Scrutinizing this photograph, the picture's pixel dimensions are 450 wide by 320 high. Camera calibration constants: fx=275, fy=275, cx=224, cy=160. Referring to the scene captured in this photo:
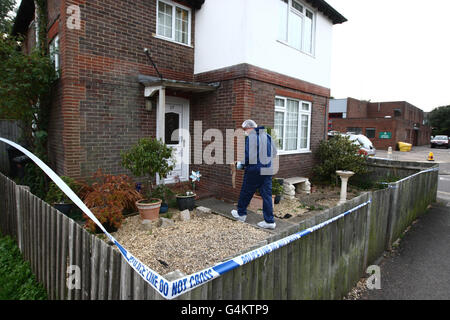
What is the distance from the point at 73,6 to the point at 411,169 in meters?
10.4

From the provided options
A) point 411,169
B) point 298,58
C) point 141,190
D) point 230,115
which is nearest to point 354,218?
point 230,115

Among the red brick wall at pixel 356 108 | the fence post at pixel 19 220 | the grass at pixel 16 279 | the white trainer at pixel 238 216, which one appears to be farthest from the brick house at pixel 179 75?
the red brick wall at pixel 356 108

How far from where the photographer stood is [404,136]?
34.7 meters

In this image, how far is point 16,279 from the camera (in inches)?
132

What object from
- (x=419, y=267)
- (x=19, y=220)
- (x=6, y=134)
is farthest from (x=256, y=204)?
(x=6, y=134)

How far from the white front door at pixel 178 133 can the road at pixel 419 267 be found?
526 centimetres

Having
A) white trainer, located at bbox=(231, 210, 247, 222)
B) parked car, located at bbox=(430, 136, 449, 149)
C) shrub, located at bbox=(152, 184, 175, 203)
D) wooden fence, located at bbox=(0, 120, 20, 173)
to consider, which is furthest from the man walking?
parked car, located at bbox=(430, 136, 449, 149)

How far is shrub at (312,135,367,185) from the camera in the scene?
355 inches

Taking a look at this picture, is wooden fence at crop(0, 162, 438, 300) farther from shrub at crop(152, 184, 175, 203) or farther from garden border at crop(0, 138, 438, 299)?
shrub at crop(152, 184, 175, 203)

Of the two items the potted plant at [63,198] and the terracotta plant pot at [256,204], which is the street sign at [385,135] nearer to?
the terracotta plant pot at [256,204]

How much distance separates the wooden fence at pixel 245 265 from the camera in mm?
1980

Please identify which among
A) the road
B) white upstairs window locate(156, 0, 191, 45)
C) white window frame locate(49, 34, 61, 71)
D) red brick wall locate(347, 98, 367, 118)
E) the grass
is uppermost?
red brick wall locate(347, 98, 367, 118)

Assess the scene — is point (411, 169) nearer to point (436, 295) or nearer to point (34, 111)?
point (436, 295)

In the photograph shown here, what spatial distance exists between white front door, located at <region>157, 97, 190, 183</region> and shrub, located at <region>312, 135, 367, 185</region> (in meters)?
4.61
